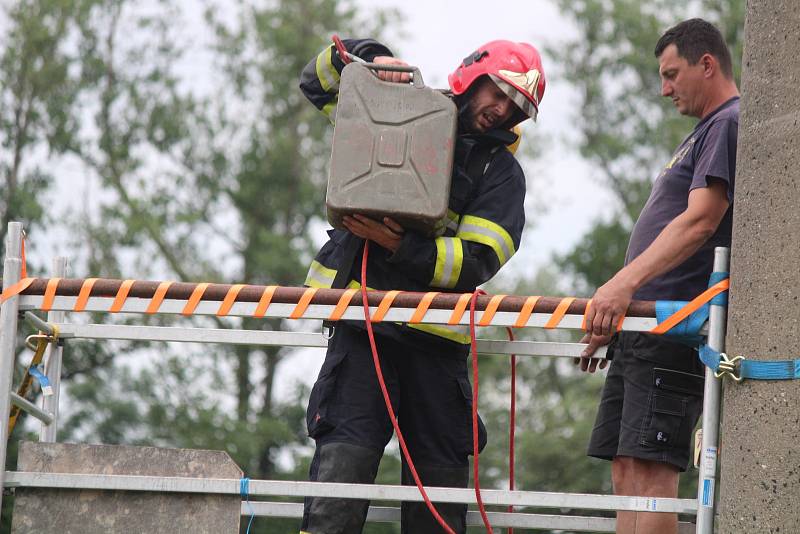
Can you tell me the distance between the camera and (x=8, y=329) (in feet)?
11.6

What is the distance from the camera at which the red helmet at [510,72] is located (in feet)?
13.2

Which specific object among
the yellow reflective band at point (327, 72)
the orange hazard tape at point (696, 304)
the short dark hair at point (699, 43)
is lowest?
the orange hazard tape at point (696, 304)

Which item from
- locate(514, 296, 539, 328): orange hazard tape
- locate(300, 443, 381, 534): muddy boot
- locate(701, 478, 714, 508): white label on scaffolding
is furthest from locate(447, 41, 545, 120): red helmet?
locate(701, 478, 714, 508): white label on scaffolding

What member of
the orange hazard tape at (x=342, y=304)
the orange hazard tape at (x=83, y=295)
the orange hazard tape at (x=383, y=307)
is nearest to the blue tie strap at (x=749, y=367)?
the orange hazard tape at (x=383, y=307)

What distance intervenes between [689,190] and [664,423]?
2.59 ft

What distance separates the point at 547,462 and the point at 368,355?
48.7 feet

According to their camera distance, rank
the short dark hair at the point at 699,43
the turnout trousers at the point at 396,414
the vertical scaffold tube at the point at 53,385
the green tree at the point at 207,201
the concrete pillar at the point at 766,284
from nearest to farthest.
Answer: the concrete pillar at the point at 766,284 < the turnout trousers at the point at 396,414 < the short dark hair at the point at 699,43 < the vertical scaffold tube at the point at 53,385 < the green tree at the point at 207,201

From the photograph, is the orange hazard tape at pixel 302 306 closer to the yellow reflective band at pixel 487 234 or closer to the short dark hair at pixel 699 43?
the yellow reflective band at pixel 487 234

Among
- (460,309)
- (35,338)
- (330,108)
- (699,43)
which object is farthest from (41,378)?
(699,43)

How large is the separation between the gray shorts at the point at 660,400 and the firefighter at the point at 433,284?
518 mm

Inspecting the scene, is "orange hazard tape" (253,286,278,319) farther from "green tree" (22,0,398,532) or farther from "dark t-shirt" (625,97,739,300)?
"green tree" (22,0,398,532)

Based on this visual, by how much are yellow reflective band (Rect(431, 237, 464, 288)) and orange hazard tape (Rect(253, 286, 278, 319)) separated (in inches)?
21.9

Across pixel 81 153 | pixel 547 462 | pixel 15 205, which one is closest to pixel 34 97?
pixel 81 153

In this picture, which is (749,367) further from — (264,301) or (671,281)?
(264,301)
